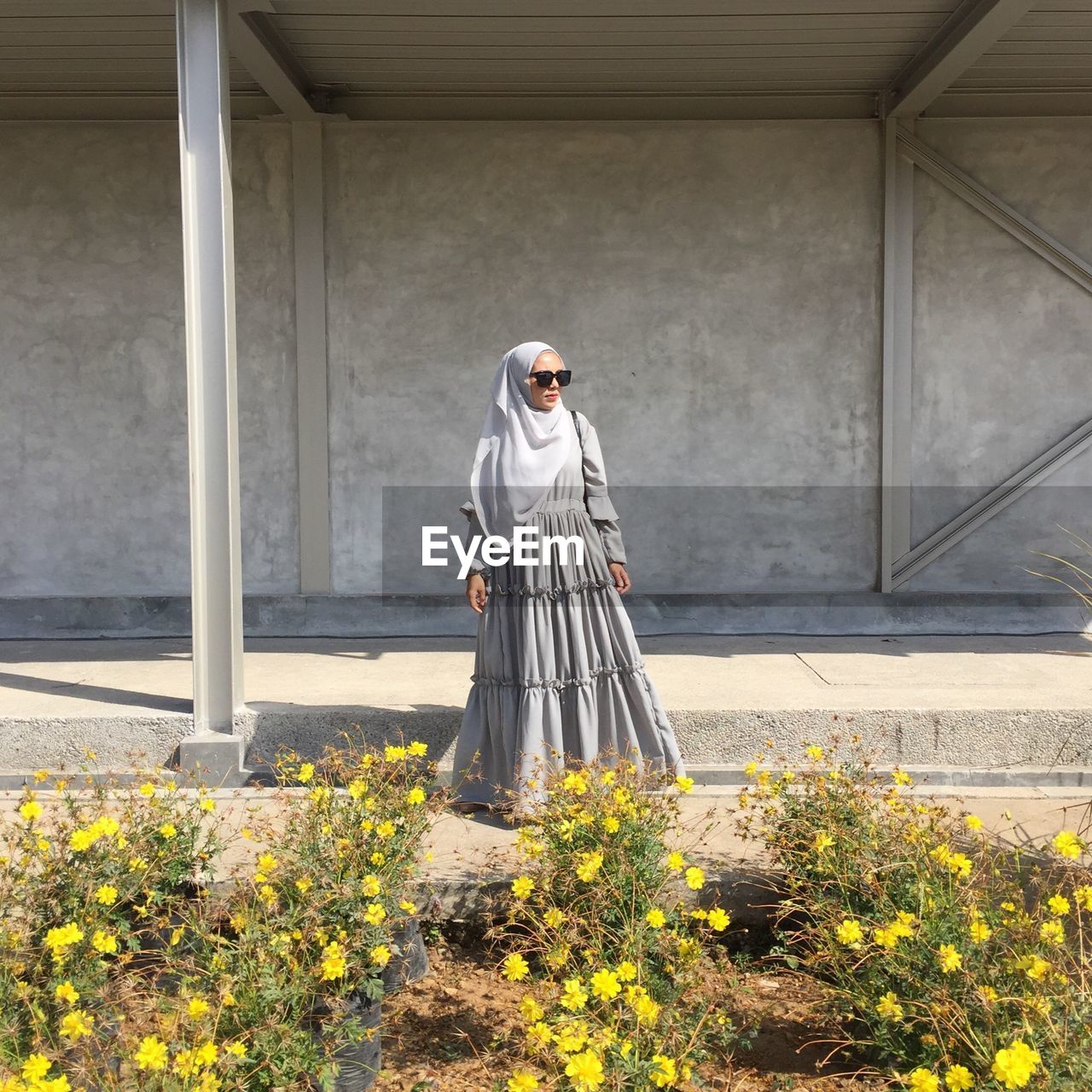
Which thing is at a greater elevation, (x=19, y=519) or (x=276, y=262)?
(x=276, y=262)

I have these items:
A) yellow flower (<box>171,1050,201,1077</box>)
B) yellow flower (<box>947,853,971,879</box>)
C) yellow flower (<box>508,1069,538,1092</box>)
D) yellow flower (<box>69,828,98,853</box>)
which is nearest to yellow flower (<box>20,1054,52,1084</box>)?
yellow flower (<box>171,1050,201,1077</box>)

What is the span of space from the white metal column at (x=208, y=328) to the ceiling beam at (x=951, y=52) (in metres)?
3.44

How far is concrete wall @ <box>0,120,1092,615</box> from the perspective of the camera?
7.08 meters

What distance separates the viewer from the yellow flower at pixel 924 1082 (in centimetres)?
201

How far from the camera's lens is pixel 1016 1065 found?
6.49ft

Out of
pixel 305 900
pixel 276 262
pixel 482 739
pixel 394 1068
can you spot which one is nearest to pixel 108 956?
pixel 305 900

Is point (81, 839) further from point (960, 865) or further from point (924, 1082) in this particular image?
point (960, 865)

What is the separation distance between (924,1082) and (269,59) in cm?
545

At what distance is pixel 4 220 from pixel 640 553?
4.43m

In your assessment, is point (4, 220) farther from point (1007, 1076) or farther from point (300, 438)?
point (1007, 1076)

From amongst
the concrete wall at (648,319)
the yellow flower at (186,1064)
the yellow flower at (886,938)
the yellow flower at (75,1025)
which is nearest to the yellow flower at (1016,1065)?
the yellow flower at (886,938)

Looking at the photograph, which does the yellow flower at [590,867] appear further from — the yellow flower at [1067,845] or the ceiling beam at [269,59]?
the ceiling beam at [269,59]

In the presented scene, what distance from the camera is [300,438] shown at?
716 centimetres

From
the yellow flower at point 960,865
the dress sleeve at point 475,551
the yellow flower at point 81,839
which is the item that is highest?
the dress sleeve at point 475,551
